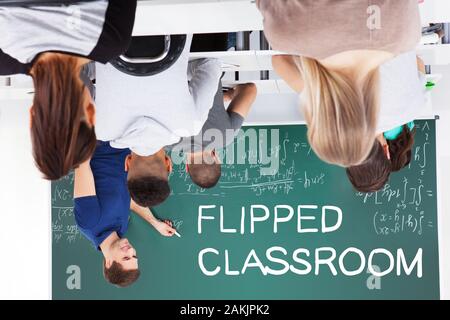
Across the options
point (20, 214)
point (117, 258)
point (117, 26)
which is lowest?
point (117, 258)

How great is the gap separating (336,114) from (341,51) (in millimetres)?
172

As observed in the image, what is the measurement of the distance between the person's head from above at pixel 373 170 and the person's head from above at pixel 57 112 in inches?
44.4

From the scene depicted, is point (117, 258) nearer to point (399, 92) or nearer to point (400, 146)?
point (400, 146)

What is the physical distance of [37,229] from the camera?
4.50 m

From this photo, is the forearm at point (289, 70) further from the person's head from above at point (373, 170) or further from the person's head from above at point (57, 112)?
the person's head from above at point (57, 112)

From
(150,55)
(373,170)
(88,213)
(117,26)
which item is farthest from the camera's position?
(88,213)

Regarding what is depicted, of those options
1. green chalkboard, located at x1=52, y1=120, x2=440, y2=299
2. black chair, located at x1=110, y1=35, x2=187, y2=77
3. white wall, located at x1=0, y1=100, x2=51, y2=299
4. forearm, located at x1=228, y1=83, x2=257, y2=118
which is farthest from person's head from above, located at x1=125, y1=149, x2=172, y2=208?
white wall, located at x1=0, y1=100, x2=51, y2=299

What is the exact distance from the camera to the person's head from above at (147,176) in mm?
2959

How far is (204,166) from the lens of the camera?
3.61 meters

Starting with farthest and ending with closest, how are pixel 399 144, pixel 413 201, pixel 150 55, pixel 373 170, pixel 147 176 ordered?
pixel 413 201 → pixel 147 176 → pixel 399 144 → pixel 373 170 → pixel 150 55

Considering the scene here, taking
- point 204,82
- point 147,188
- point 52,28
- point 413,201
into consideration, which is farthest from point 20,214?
point 52,28

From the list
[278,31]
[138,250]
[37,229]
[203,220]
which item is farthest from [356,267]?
[278,31]

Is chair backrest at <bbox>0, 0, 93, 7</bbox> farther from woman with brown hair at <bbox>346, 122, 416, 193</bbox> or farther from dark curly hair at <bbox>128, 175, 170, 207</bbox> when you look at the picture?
dark curly hair at <bbox>128, 175, 170, 207</bbox>

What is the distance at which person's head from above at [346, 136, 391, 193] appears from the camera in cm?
241
